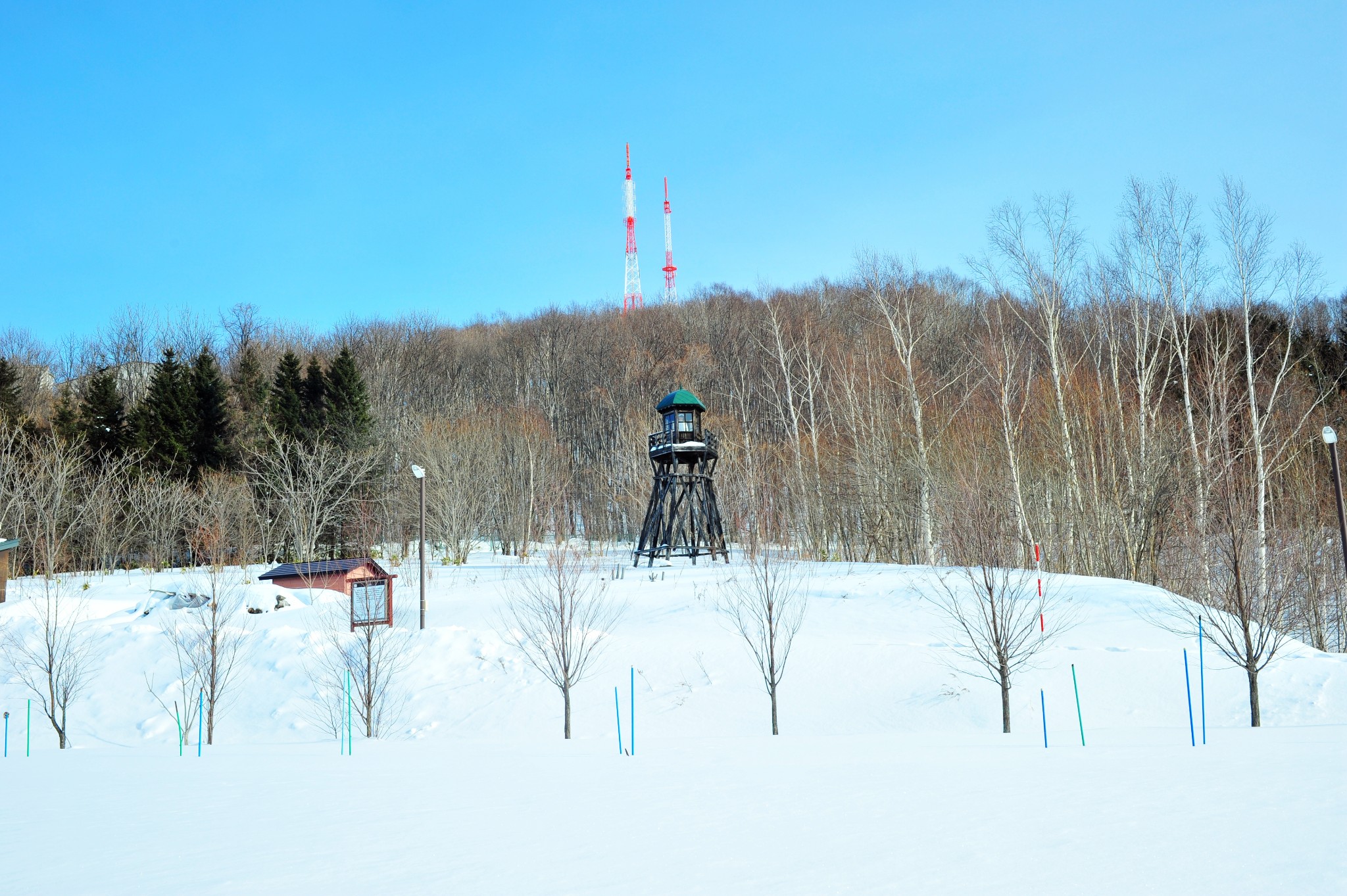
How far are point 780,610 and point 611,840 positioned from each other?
9649 millimetres

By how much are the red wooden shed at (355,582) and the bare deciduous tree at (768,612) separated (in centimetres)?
777

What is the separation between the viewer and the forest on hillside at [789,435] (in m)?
24.2

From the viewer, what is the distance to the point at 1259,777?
795cm

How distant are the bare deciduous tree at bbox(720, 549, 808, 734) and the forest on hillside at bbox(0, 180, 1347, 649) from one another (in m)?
3.93

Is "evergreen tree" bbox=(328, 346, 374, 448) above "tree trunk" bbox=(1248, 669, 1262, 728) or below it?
above

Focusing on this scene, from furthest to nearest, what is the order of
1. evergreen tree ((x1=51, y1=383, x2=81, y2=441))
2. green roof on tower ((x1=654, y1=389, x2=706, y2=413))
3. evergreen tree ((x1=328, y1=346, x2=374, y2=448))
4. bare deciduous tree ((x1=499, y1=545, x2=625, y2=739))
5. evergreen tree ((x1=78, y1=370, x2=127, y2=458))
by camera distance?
evergreen tree ((x1=328, y1=346, x2=374, y2=448)), evergreen tree ((x1=78, y1=370, x2=127, y2=458)), evergreen tree ((x1=51, y1=383, x2=81, y2=441)), green roof on tower ((x1=654, y1=389, x2=706, y2=413)), bare deciduous tree ((x1=499, y1=545, x2=625, y2=739))

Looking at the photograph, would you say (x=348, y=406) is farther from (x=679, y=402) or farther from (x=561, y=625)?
(x=561, y=625)

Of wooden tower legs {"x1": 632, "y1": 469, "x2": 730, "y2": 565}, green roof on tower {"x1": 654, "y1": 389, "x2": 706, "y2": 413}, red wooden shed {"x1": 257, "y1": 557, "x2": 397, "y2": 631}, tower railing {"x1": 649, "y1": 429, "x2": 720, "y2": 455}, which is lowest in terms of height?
red wooden shed {"x1": 257, "y1": 557, "x2": 397, "y2": 631}

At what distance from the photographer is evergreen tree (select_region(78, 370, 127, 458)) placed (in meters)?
34.7

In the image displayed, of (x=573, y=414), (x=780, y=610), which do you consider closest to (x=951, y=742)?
(x=780, y=610)

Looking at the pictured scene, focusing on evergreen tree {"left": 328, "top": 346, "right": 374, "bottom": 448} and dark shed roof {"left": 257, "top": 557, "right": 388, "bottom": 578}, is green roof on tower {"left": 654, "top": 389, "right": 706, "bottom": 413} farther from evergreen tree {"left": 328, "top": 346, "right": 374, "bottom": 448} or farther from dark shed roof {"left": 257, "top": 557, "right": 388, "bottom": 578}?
evergreen tree {"left": 328, "top": 346, "right": 374, "bottom": 448}

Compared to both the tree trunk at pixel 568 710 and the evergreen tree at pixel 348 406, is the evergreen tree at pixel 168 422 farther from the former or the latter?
the tree trunk at pixel 568 710

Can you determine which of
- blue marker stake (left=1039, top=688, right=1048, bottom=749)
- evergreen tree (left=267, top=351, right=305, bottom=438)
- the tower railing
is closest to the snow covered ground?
blue marker stake (left=1039, top=688, right=1048, bottom=749)

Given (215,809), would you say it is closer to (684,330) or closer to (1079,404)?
(1079,404)
